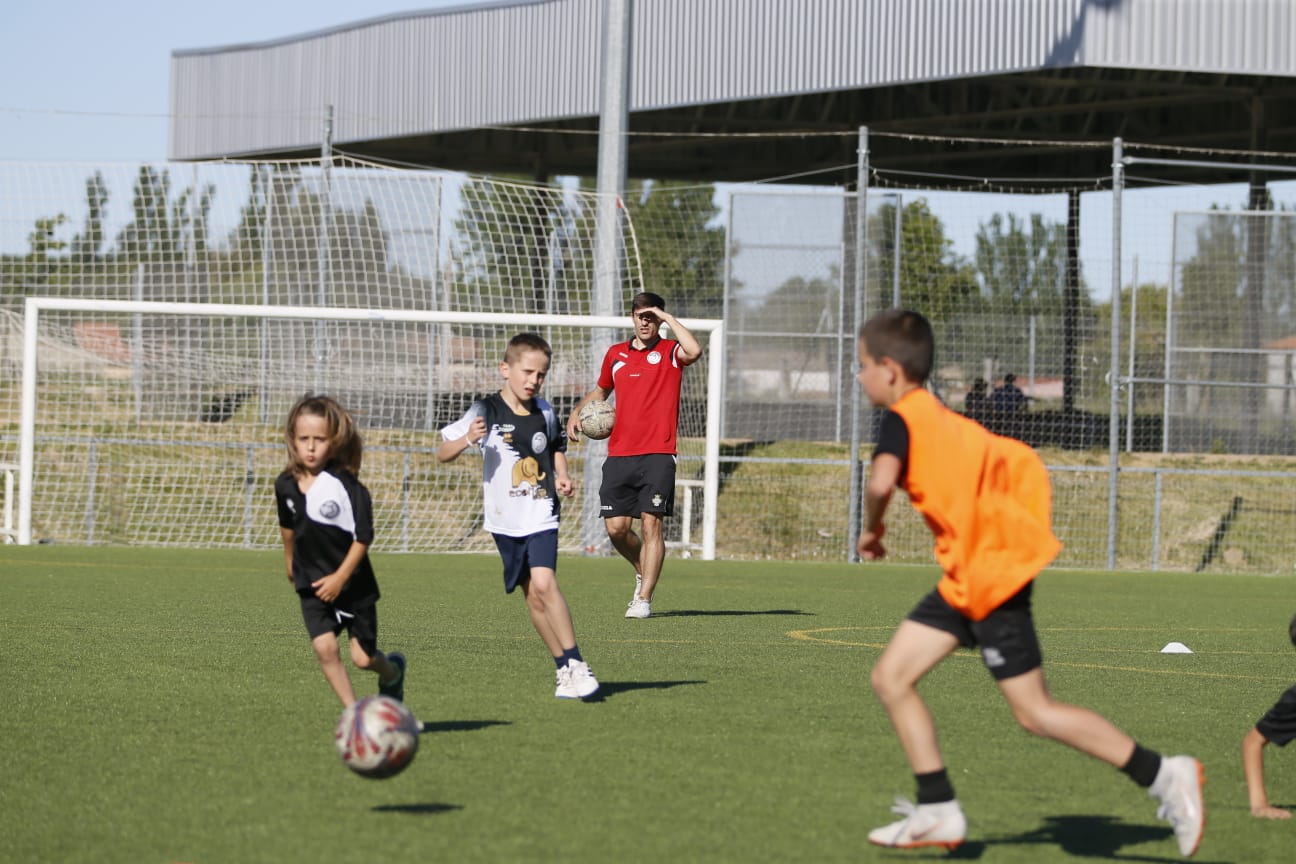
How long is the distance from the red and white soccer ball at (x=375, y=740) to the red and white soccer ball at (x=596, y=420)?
5.93 meters

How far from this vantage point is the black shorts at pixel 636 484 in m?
11.4

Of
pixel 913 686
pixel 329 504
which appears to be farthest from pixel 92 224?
pixel 913 686

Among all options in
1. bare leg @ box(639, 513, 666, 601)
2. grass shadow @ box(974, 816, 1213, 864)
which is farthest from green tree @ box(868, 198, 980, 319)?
grass shadow @ box(974, 816, 1213, 864)

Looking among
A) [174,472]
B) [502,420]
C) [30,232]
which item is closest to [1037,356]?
[174,472]

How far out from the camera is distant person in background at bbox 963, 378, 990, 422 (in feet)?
69.4

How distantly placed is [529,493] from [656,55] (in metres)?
21.5

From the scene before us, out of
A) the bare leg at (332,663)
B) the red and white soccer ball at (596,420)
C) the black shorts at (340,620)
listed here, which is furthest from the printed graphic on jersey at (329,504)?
the red and white soccer ball at (596,420)

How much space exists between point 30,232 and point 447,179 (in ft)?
15.5

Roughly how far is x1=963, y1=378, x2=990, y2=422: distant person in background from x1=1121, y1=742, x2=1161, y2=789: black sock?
1661 cm

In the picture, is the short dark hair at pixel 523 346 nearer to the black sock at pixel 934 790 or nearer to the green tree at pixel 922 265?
the black sock at pixel 934 790

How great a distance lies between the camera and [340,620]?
6148mm

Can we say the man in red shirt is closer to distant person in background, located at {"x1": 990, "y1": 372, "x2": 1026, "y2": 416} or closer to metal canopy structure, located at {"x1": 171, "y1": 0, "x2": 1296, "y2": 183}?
metal canopy structure, located at {"x1": 171, "y1": 0, "x2": 1296, "y2": 183}

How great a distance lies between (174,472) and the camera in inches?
818

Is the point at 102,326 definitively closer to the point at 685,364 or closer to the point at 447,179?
the point at 447,179
